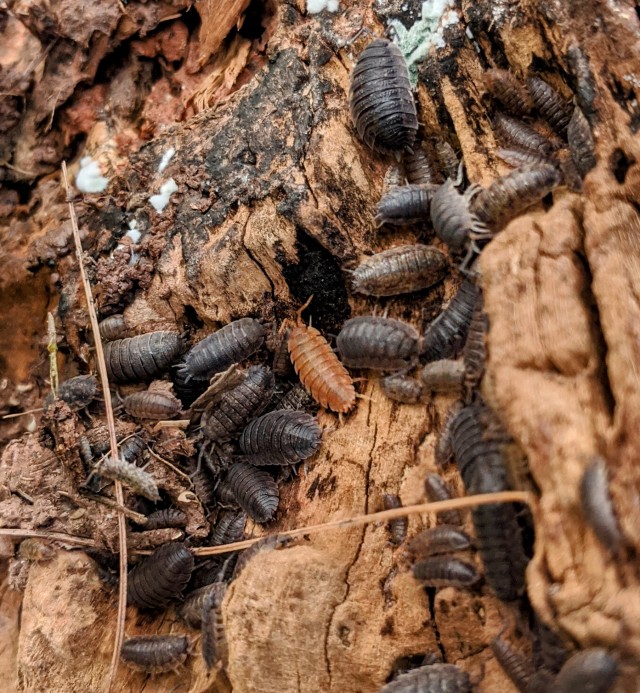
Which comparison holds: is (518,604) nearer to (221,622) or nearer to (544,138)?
(221,622)

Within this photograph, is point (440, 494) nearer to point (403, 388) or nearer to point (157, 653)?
point (403, 388)

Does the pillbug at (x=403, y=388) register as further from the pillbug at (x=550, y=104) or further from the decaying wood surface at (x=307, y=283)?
the pillbug at (x=550, y=104)

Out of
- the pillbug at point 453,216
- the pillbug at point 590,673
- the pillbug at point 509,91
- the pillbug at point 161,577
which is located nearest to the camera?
the pillbug at point 590,673

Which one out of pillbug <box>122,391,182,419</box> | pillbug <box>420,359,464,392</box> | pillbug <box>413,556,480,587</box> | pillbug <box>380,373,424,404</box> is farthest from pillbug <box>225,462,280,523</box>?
pillbug <box>420,359,464,392</box>

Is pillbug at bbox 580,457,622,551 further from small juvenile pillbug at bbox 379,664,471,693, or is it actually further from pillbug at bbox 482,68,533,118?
pillbug at bbox 482,68,533,118

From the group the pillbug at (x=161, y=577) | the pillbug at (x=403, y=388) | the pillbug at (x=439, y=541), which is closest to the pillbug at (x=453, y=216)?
the pillbug at (x=403, y=388)
